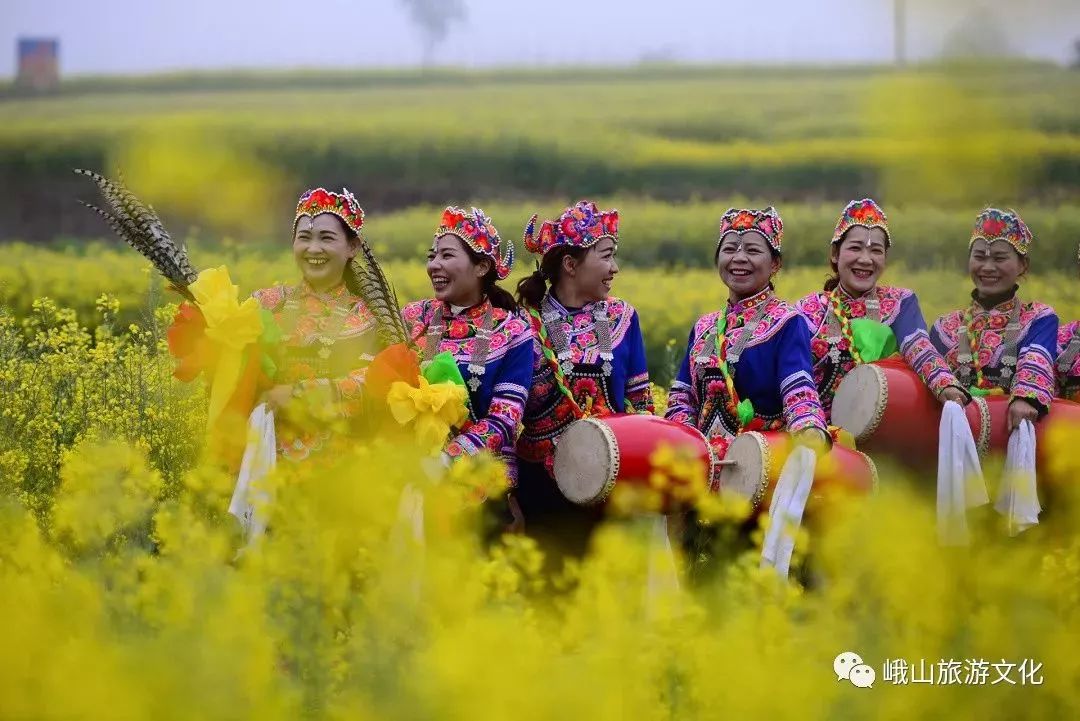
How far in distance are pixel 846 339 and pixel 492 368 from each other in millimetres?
1519

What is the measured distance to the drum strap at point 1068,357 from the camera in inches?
234

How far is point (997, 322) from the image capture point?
5871mm

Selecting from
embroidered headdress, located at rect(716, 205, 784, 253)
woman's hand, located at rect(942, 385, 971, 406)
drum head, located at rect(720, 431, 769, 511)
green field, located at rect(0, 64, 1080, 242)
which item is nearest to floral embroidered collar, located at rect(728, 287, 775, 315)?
embroidered headdress, located at rect(716, 205, 784, 253)

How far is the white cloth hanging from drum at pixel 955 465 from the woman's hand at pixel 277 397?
2.34m

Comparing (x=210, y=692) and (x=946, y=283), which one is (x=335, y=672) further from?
(x=946, y=283)

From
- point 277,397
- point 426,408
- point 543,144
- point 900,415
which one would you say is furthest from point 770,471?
point 543,144

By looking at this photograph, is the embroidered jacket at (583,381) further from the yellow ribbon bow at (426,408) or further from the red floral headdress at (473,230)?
the yellow ribbon bow at (426,408)

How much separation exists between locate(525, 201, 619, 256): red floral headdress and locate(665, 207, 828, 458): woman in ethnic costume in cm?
43

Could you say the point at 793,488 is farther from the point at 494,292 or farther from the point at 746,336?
the point at 494,292

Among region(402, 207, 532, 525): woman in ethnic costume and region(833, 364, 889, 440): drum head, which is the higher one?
region(402, 207, 532, 525): woman in ethnic costume

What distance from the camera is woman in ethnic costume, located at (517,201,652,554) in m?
5.12

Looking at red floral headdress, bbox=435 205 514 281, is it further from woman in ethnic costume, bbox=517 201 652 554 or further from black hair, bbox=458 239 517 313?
woman in ethnic costume, bbox=517 201 652 554

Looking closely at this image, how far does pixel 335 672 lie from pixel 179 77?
17.3 meters

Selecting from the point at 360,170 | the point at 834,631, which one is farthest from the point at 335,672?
the point at 360,170
